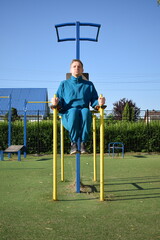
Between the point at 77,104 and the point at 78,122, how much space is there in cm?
30

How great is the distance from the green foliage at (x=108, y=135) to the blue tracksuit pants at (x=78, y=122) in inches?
323

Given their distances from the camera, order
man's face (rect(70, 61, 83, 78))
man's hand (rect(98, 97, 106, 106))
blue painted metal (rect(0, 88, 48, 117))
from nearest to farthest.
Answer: man's hand (rect(98, 97, 106, 106)) → man's face (rect(70, 61, 83, 78)) → blue painted metal (rect(0, 88, 48, 117))

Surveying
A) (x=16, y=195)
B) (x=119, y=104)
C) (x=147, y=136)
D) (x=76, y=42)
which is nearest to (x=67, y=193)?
(x=16, y=195)

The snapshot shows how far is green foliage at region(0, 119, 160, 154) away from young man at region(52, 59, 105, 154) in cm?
796

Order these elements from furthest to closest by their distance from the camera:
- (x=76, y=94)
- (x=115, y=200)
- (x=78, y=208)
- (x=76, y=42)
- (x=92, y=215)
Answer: (x=76, y=42)
(x=76, y=94)
(x=115, y=200)
(x=78, y=208)
(x=92, y=215)

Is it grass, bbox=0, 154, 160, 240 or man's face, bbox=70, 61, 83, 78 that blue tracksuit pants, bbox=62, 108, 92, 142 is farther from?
grass, bbox=0, 154, 160, 240

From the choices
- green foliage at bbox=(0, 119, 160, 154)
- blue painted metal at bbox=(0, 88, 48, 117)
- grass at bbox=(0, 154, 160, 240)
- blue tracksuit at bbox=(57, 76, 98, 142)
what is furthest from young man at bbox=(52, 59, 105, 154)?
blue painted metal at bbox=(0, 88, 48, 117)

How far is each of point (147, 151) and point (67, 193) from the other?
30.0 ft

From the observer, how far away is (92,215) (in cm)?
275

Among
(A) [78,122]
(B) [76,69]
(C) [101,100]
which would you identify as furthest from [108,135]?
(A) [78,122]

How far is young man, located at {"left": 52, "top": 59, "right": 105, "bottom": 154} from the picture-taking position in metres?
Answer: 3.47

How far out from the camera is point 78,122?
3482 mm

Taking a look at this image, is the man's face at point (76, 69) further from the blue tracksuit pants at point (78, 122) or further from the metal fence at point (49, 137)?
the metal fence at point (49, 137)

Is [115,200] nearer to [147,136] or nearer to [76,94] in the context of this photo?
[76,94]
